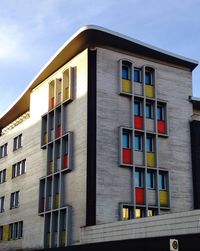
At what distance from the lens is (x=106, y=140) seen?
36.4m

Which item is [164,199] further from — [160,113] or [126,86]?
[126,86]

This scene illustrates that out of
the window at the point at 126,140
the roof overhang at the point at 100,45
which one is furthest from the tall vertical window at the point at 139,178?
the roof overhang at the point at 100,45

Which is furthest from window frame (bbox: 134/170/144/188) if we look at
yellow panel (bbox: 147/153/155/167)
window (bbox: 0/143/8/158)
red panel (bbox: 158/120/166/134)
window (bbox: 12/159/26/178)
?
window (bbox: 0/143/8/158)

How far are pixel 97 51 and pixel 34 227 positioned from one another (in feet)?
50.4

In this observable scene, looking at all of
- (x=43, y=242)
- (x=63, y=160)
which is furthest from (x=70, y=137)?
(x=43, y=242)

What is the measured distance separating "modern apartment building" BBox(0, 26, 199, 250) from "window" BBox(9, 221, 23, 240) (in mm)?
1002

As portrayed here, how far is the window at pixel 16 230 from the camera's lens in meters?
45.2

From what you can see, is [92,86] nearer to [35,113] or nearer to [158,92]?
[158,92]

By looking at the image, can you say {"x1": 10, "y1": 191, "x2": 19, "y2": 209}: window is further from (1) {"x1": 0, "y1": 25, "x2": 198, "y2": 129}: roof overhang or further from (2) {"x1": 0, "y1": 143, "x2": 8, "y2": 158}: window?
(1) {"x1": 0, "y1": 25, "x2": 198, "y2": 129}: roof overhang

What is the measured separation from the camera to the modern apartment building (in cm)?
3569

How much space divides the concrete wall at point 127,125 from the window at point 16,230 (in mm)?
13194

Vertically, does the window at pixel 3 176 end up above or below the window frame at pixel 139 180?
above

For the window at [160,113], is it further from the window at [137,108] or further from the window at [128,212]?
the window at [128,212]

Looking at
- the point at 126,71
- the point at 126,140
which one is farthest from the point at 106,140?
the point at 126,71
